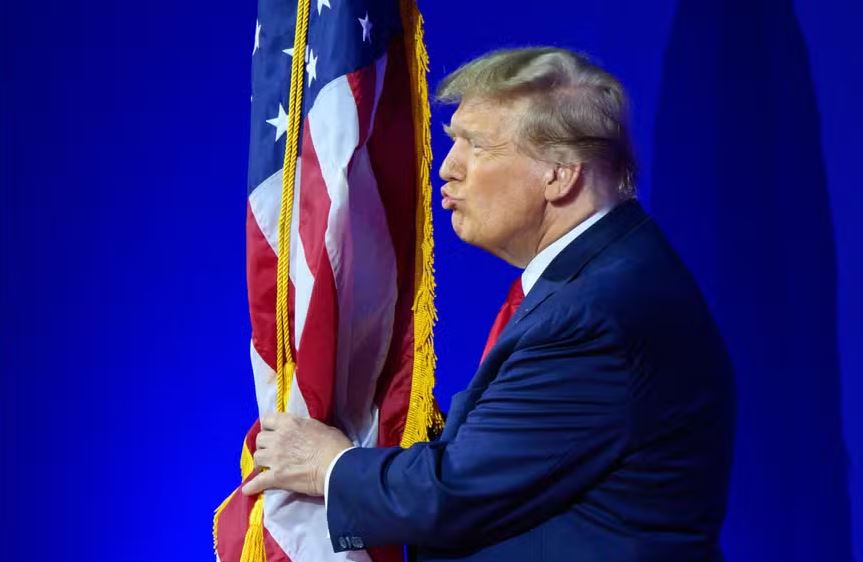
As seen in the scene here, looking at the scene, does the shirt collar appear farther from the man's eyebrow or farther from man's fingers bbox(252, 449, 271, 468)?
man's fingers bbox(252, 449, 271, 468)

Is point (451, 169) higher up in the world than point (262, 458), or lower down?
higher up

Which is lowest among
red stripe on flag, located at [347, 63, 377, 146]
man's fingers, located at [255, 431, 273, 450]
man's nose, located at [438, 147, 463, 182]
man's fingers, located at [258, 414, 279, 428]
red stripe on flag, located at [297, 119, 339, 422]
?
man's fingers, located at [255, 431, 273, 450]

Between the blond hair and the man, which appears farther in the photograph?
the blond hair

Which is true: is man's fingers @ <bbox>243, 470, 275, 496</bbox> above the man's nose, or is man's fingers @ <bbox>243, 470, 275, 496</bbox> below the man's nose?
below

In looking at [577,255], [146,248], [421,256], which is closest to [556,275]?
[577,255]

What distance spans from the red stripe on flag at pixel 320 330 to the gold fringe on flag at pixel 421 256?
0.12 meters

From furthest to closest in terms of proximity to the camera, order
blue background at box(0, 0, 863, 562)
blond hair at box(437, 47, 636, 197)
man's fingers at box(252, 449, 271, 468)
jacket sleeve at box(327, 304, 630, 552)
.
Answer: blue background at box(0, 0, 863, 562) < man's fingers at box(252, 449, 271, 468) < blond hair at box(437, 47, 636, 197) < jacket sleeve at box(327, 304, 630, 552)

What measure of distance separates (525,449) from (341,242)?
40 centimetres

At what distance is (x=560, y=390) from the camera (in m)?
1.19

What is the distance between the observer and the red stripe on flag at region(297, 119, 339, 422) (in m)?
1.42

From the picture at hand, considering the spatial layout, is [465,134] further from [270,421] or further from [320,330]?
[270,421]

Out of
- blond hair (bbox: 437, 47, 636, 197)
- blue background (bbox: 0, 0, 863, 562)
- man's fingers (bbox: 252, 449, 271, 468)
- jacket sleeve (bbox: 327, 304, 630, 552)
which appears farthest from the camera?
blue background (bbox: 0, 0, 863, 562)

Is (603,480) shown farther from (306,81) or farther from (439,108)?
(439,108)

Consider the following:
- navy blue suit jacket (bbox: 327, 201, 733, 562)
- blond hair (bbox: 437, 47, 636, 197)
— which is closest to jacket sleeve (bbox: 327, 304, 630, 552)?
navy blue suit jacket (bbox: 327, 201, 733, 562)
